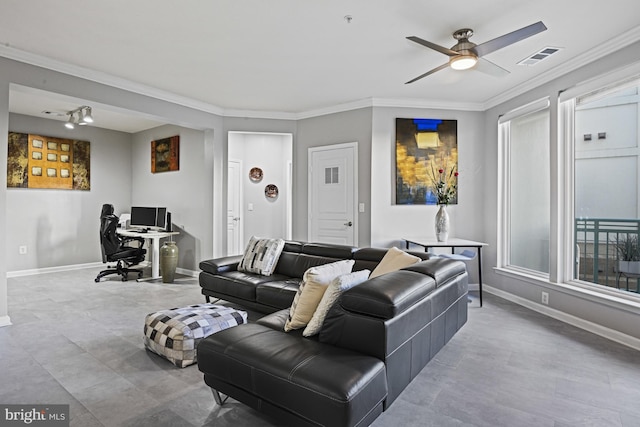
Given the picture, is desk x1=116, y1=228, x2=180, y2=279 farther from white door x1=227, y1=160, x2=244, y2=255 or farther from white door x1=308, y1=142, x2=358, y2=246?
white door x1=308, y1=142, x2=358, y2=246

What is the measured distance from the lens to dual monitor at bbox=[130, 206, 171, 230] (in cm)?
615

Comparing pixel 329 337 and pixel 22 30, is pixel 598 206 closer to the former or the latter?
pixel 329 337

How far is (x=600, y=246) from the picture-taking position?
3596 mm

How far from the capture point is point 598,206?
3607 mm

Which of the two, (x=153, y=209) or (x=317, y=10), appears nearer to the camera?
(x=317, y=10)

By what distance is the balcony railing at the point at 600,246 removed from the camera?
3.41 metres

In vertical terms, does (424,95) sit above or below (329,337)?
above

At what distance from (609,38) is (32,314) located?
6.35 m

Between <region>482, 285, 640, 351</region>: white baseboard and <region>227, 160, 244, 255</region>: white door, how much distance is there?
442 centimetres

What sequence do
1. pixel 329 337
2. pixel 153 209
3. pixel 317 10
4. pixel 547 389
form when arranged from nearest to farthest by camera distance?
pixel 329 337 → pixel 547 389 → pixel 317 10 → pixel 153 209

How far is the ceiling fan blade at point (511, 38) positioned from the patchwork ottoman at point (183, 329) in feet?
9.83

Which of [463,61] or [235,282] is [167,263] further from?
[463,61]

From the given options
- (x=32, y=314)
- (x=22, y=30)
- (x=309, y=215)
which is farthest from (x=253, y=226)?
(x=22, y=30)

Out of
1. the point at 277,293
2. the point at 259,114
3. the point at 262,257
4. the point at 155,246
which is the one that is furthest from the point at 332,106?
the point at 155,246
